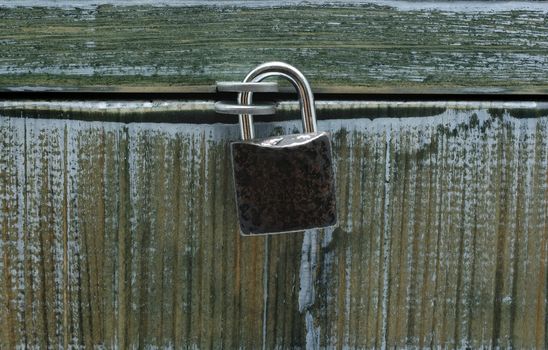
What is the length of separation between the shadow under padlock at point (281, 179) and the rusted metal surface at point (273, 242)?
83mm

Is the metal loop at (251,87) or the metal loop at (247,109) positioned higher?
the metal loop at (251,87)

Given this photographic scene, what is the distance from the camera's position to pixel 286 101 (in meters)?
0.81

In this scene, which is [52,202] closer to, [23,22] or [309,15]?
[23,22]

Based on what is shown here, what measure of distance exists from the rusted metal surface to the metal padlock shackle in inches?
2.5

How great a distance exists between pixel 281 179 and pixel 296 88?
108 mm

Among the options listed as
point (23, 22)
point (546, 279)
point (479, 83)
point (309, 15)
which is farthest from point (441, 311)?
point (23, 22)

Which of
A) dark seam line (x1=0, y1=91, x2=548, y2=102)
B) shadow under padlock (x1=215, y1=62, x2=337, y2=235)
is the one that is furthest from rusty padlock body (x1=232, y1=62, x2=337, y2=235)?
dark seam line (x1=0, y1=91, x2=548, y2=102)

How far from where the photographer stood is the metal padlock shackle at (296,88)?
2.46 feet

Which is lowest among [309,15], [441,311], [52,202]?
[441,311]

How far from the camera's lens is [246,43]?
816 mm

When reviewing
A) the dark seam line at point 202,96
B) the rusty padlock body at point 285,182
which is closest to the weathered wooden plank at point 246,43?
the dark seam line at point 202,96

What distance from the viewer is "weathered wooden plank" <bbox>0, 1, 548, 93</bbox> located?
0.81m

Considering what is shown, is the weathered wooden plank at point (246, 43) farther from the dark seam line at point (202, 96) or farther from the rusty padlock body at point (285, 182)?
the rusty padlock body at point (285, 182)

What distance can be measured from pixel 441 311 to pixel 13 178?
563 mm
